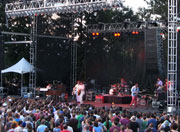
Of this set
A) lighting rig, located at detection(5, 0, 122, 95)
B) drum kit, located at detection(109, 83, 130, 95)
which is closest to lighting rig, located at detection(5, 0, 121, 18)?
lighting rig, located at detection(5, 0, 122, 95)

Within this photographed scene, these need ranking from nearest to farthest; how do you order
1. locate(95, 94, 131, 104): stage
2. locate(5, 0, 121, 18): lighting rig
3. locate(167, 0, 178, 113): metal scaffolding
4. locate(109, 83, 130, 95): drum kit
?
locate(167, 0, 178, 113): metal scaffolding
locate(5, 0, 121, 18): lighting rig
locate(95, 94, 131, 104): stage
locate(109, 83, 130, 95): drum kit

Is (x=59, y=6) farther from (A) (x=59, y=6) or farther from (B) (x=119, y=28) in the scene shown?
(B) (x=119, y=28)

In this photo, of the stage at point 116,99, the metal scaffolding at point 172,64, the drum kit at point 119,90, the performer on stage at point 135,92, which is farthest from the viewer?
the drum kit at point 119,90

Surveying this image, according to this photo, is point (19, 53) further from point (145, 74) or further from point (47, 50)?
point (145, 74)

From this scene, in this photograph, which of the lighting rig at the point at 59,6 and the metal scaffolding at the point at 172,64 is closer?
the metal scaffolding at the point at 172,64

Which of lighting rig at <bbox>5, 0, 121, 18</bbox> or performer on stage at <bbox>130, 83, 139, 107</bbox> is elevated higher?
lighting rig at <bbox>5, 0, 121, 18</bbox>

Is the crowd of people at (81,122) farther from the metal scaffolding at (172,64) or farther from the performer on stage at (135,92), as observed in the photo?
the performer on stage at (135,92)

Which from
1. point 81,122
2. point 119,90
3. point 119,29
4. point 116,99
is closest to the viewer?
point 81,122

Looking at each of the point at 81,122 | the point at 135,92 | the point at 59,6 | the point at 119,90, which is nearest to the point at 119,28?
the point at 119,90

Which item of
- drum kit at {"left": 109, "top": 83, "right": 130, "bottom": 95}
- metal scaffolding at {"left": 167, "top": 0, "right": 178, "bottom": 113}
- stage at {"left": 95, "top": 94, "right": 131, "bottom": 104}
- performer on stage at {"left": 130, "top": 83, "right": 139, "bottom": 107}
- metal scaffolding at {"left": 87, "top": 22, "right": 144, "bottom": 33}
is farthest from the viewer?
metal scaffolding at {"left": 87, "top": 22, "right": 144, "bottom": 33}

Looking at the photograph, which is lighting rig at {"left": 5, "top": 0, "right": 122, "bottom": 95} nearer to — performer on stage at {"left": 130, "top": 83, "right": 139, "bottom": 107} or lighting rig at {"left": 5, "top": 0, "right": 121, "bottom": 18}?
lighting rig at {"left": 5, "top": 0, "right": 121, "bottom": 18}

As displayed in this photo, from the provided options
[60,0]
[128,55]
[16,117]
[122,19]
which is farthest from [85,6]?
[122,19]

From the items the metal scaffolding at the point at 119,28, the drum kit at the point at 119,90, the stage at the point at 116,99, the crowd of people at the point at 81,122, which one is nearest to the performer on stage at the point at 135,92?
the stage at the point at 116,99

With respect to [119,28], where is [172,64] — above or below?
below
